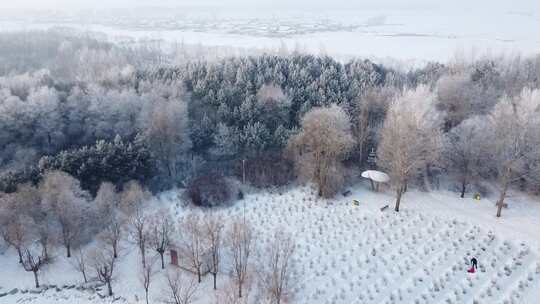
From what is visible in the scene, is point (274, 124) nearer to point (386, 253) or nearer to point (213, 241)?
point (386, 253)

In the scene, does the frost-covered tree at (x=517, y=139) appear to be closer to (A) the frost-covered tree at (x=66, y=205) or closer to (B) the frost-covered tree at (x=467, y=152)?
(B) the frost-covered tree at (x=467, y=152)

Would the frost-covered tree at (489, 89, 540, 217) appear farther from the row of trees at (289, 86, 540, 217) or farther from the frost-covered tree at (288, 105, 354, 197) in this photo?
the frost-covered tree at (288, 105, 354, 197)

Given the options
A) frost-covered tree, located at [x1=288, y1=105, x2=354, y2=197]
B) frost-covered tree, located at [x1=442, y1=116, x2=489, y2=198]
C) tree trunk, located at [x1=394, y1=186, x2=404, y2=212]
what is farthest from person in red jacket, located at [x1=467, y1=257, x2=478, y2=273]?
frost-covered tree, located at [x1=288, y1=105, x2=354, y2=197]

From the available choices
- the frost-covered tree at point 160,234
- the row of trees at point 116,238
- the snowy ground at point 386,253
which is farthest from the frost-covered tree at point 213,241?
the frost-covered tree at point 160,234

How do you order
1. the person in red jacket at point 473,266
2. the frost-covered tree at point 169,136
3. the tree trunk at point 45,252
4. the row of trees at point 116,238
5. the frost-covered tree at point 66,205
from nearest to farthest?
the row of trees at point 116,238
the person in red jacket at point 473,266
the tree trunk at point 45,252
the frost-covered tree at point 66,205
the frost-covered tree at point 169,136

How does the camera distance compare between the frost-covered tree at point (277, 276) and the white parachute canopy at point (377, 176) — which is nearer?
the frost-covered tree at point (277, 276)

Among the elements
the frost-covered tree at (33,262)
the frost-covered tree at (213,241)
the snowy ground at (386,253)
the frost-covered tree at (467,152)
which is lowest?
the frost-covered tree at (33,262)
